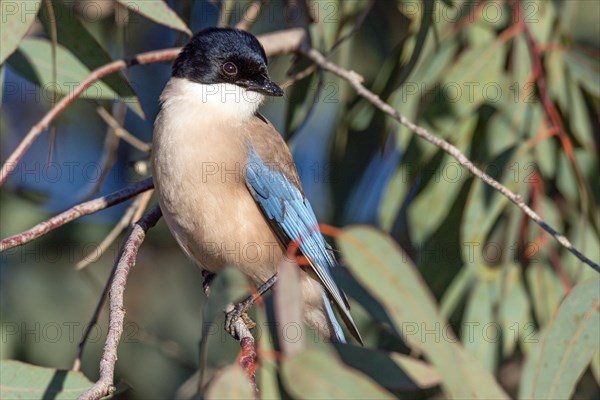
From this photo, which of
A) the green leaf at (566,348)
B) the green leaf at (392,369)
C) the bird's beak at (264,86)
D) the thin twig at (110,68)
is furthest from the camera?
the bird's beak at (264,86)

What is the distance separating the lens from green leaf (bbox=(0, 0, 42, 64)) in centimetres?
279

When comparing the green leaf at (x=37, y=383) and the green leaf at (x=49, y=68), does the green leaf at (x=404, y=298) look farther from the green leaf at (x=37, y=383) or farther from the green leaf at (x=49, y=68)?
the green leaf at (x=49, y=68)

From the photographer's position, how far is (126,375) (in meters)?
4.64

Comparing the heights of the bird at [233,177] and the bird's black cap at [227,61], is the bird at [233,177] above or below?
below

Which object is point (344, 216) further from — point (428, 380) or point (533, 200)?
point (428, 380)

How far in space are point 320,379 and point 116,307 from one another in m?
0.67

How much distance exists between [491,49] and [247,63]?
3.52 feet

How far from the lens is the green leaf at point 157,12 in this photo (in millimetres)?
2981

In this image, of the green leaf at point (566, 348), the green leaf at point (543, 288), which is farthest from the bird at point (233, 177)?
the green leaf at point (543, 288)

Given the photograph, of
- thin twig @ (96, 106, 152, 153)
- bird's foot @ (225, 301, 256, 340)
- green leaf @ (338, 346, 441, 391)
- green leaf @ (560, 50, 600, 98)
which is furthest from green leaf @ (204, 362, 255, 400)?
green leaf @ (560, 50, 600, 98)

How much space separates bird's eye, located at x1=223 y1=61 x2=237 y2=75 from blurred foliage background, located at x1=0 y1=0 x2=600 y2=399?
0.21 metres

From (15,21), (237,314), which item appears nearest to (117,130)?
(15,21)

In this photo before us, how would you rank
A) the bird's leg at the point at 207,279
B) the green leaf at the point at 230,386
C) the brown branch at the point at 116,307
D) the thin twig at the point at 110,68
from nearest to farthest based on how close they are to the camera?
the green leaf at the point at 230,386 → the brown branch at the point at 116,307 → the thin twig at the point at 110,68 → the bird's leg at the point at 207,279

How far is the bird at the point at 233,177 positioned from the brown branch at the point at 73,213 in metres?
0.10
